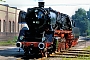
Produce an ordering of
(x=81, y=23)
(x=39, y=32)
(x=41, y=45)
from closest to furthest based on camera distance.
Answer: (x=41, y=45) < (x=39, y=32) < (x=81, y=23)

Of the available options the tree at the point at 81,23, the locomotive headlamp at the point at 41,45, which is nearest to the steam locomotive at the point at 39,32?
the locomotive headlamp at the point at 41,45

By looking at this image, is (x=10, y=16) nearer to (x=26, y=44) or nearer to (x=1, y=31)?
(x=1, y=31)

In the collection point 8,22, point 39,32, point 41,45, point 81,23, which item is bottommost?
point 81,23

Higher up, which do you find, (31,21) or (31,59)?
(31,21)

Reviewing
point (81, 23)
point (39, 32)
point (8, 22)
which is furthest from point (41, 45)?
point (81, 23)

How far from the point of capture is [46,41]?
1819 centimetres

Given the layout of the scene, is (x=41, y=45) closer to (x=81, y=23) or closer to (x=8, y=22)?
(x=8, y=22)

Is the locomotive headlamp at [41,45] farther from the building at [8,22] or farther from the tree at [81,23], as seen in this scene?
the tree at [81,23]

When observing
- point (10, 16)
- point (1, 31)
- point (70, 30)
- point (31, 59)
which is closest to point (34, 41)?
point (31, 59)

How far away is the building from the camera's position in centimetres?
4953

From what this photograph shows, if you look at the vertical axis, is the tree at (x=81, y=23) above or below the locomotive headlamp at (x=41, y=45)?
below

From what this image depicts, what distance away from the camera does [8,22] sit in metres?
52.8

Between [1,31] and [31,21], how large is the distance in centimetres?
3106

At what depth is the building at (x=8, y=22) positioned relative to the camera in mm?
49531
